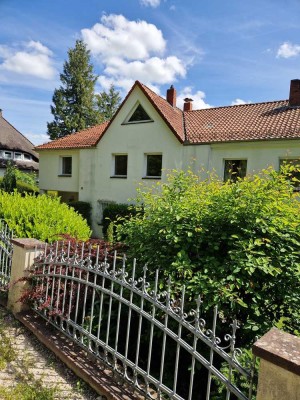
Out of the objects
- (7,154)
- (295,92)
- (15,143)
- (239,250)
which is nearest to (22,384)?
(239,250)

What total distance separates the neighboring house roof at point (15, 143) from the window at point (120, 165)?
19.3 m

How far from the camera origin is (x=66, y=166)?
1914 centimetres

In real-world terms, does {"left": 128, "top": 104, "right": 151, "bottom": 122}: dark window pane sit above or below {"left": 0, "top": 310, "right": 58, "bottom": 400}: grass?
above

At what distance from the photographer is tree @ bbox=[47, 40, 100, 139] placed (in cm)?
3534

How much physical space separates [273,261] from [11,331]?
3441mm

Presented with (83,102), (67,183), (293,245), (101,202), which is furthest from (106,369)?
(83,102)

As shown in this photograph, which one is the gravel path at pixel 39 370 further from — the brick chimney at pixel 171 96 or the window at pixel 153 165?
the brick chimney at pixel 171 96

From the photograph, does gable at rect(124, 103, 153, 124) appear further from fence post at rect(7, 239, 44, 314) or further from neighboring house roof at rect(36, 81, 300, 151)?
fence post at rect(7, 239, 44, 314)

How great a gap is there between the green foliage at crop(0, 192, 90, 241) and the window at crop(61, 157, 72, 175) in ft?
42.1

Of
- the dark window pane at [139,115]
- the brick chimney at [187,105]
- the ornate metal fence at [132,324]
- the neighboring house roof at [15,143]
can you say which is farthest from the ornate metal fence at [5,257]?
the neighboring house roof at [15,143]

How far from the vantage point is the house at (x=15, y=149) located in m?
31.7

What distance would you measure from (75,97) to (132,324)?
36.5 metres

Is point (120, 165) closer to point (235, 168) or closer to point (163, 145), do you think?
point (163, 145)

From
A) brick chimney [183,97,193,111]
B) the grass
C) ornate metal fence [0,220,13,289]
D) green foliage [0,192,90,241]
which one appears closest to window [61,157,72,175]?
brick chimney [183,97,193,111]
